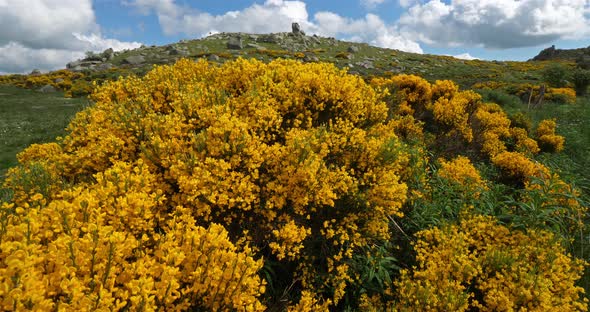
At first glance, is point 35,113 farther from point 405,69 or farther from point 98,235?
point 405,69

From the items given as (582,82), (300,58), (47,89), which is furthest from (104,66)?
(582,82)

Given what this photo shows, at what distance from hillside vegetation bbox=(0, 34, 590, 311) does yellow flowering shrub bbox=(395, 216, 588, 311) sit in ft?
0.09

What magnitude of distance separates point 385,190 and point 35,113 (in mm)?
23482

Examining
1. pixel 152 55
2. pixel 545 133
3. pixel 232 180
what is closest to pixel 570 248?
pixel 232 180

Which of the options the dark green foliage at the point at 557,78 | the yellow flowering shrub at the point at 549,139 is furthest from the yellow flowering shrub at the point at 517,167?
the dark green foliage at the point at 557,78

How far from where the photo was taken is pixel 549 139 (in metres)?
11.8

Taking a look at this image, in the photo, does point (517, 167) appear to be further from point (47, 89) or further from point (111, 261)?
point (47, 89)

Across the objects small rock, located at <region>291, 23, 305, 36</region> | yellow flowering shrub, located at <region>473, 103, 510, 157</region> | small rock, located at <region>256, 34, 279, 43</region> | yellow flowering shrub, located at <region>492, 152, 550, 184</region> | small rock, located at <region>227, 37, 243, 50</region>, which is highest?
small rock, located at <region>291, 23, 305, 36</region>

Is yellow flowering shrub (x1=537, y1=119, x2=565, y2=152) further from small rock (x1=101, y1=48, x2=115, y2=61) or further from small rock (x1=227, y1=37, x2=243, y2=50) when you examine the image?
small rock (x1=101, y1=48, x2=115, y2=61)

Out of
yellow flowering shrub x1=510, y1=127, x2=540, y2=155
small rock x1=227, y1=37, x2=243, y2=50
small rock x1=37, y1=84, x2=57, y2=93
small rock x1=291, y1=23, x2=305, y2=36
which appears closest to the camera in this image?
yellow flowering shrub x1=510, y1=127, x2=540, y2=155

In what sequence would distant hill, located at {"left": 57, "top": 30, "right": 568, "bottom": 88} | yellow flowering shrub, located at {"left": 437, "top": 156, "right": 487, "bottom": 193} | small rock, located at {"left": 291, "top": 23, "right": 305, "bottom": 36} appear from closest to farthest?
yellow flowering shrub, located at {"left": 437, "top": 156, "right": 487, "bottom": 193}, distant hill, located at {"left": 57, "top": 30, "right": 568, "bottom": 88}, small rock, located at {"left": 291, "top": 23, "right": 305, "bottom": 36}

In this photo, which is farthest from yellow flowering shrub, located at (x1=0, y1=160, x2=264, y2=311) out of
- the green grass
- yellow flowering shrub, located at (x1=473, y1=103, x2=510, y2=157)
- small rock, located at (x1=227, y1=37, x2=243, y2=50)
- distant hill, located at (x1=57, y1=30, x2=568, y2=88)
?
small rock, located at (x1=227, y1=37, x2=243, y2=50)

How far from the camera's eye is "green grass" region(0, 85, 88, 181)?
13.3 m

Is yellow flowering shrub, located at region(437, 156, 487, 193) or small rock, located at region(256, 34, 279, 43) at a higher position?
small rock, located at region(256, 34, 279, 43)
